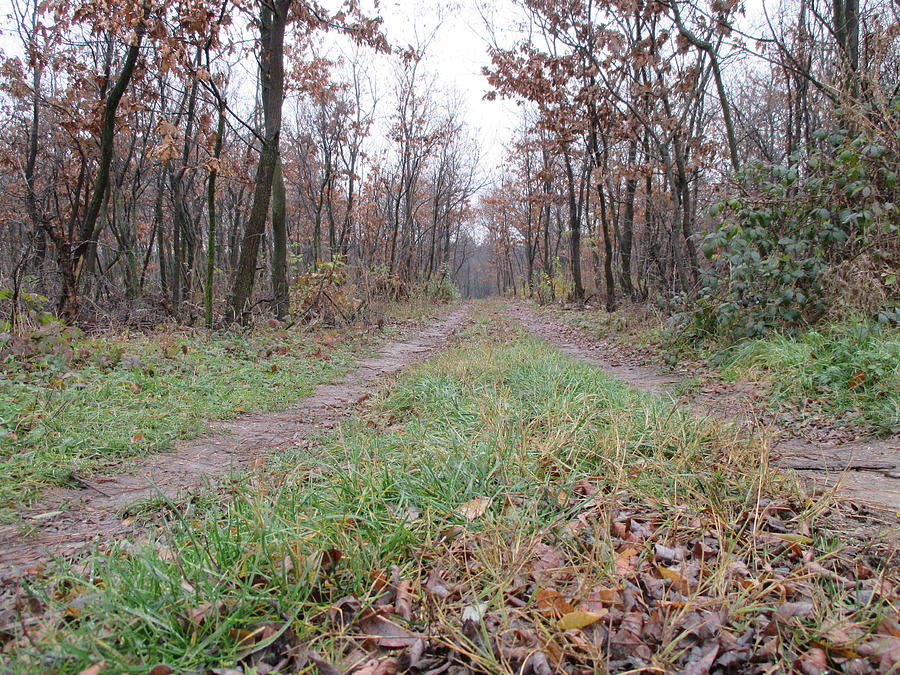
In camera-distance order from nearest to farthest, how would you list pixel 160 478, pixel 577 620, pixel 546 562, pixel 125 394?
pixel 577 620
pixel 546 562
pixel 160 478
pixel 125 394

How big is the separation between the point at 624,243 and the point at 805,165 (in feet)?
23.8

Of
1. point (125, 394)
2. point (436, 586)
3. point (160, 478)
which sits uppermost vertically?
point (125, 394)

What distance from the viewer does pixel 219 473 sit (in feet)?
10.3

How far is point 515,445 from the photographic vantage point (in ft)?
8.32

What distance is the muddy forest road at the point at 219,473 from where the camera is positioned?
7.23ft

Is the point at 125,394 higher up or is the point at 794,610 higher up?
the point at 125,394

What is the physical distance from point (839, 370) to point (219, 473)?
15.7 feet

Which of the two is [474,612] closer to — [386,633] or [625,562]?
[386,633]

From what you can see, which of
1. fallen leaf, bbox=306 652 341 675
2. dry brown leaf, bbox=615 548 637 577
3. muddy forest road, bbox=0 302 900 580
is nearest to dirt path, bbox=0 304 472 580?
muddy forest road, bbox=0 302 900 580

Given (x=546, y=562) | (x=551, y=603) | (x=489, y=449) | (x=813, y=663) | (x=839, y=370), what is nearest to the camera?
(x=813, y=663)

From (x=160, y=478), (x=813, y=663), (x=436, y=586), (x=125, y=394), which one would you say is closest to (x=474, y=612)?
(x=436, y=586)

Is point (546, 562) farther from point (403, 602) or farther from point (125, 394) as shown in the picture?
point (125, 394)

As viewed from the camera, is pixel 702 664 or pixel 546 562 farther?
pixel 546 562

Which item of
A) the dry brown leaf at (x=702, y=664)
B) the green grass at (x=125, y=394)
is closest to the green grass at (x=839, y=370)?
the dry brown leaf at (x=702, y=664)
